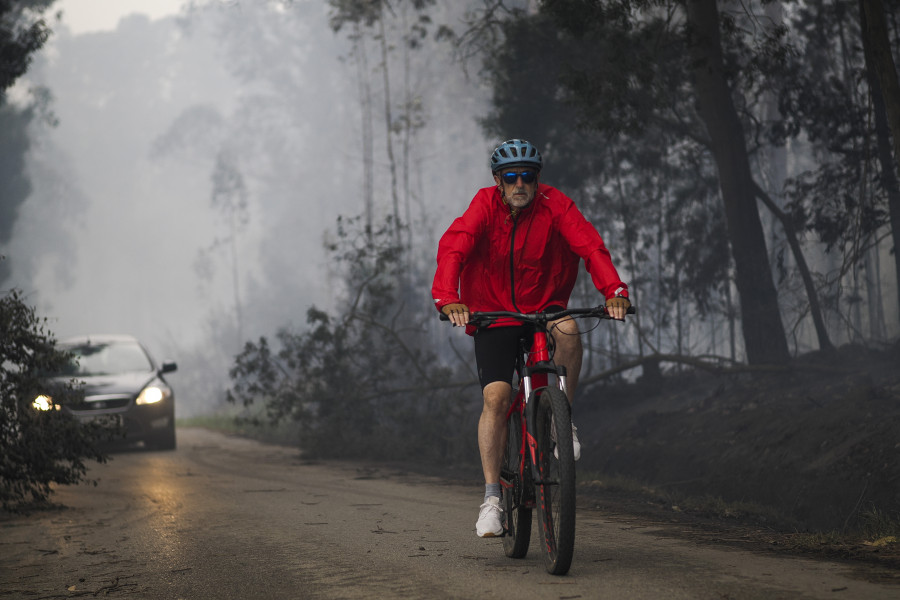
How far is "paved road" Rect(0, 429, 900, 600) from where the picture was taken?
5.20 meters

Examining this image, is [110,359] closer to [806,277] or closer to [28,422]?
[28,422]

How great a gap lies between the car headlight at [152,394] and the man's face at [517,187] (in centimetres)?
1184

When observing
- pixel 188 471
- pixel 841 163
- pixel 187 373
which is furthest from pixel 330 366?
pixel 187 373

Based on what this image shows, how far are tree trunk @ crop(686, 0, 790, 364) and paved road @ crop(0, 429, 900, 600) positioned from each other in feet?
27.2

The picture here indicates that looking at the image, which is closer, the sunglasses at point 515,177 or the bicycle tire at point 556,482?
the bicycle tire at point 556,482

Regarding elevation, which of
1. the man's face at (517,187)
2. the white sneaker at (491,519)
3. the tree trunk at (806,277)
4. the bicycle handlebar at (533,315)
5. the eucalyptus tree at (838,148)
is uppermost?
the eucalyptus tree at (838,148)

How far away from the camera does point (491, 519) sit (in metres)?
5.66

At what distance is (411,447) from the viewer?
16156mm

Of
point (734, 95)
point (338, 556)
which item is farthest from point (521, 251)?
point (734, 95)

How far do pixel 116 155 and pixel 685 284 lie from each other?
108 meters

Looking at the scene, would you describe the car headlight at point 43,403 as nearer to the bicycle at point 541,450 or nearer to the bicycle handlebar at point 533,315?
the bicycle at point 541,450

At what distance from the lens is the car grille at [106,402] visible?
1580cm

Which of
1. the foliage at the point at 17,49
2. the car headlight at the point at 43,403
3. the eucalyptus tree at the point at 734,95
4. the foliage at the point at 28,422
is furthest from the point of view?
the foliage at the point at 17,49

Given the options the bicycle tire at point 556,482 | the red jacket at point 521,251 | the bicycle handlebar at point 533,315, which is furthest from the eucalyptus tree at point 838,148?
the bicycle tire at point 556,482
